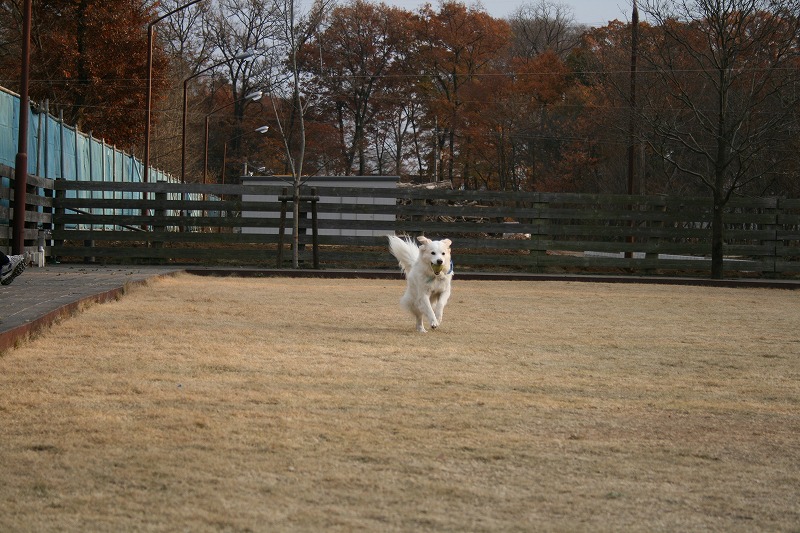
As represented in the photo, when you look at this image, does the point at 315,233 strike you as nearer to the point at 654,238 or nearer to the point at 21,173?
the point at 21,173

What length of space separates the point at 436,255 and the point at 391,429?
500 centimetres

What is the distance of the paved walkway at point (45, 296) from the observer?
7600mm

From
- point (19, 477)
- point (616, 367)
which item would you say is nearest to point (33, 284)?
point (616, 367)

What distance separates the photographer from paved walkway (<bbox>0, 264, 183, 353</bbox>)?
7600 millimetres

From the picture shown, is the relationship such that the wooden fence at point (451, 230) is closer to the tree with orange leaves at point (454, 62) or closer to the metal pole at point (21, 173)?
the metal pole at point (21, 173)

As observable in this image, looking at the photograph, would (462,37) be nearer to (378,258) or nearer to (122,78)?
(122,78)

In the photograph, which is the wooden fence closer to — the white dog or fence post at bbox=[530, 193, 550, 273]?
fence post at bbox=[530, 193, 550, 273]

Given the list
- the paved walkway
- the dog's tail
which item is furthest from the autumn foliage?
the dog's tail

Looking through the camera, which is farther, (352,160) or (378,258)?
(352,160)

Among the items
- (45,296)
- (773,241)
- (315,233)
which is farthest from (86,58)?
(45,296)

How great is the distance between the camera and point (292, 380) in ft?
20.2

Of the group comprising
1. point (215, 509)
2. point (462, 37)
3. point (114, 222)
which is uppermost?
point (462, 37)

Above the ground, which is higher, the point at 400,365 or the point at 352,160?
the point at 352,160

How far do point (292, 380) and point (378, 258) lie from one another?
52.2ft
